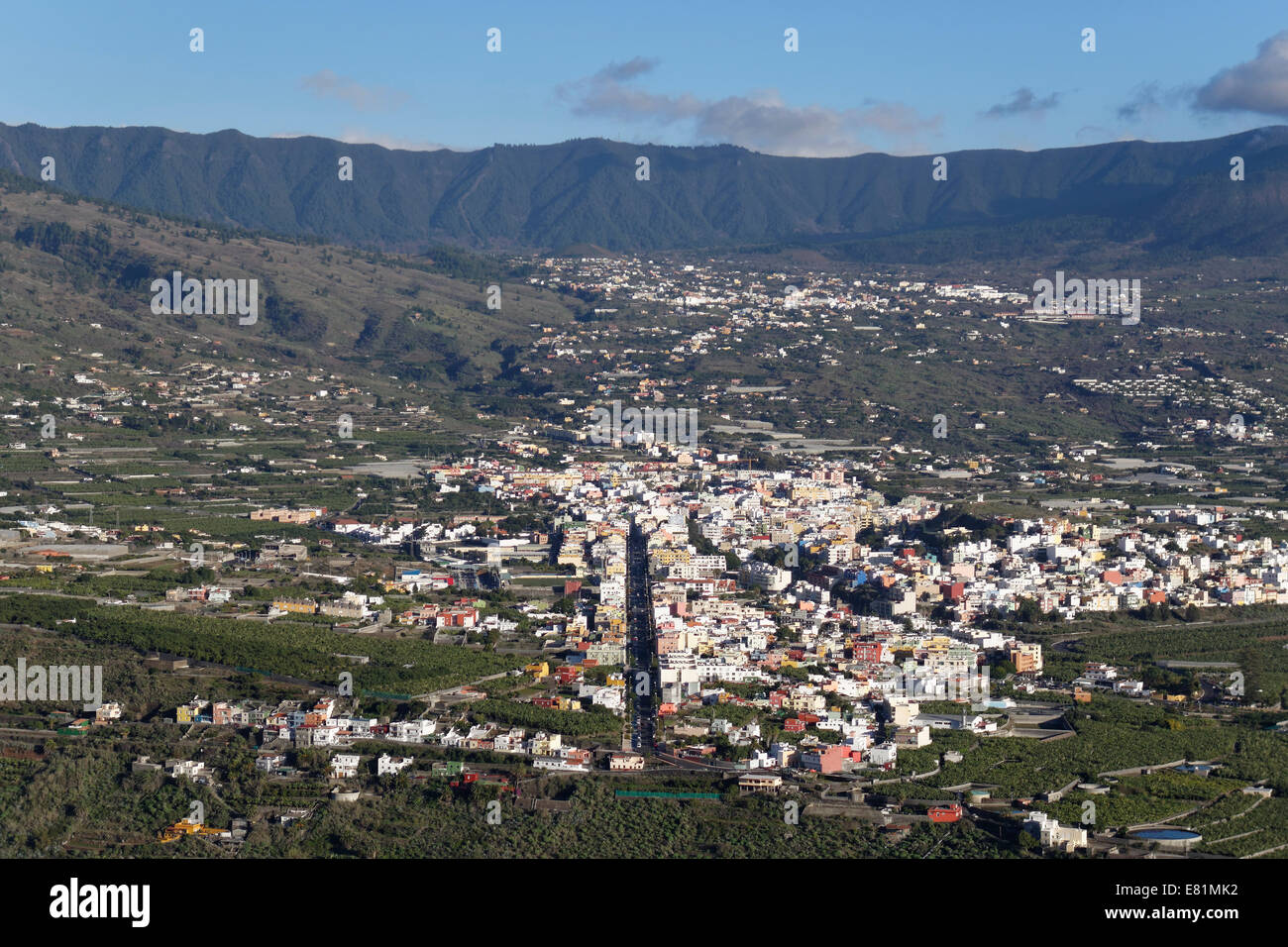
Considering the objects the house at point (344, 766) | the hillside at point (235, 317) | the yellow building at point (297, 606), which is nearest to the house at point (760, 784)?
the house at point (344, 766)

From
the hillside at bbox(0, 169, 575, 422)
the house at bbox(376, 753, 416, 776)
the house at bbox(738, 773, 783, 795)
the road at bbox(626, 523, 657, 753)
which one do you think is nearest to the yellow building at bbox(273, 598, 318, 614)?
the road at bbox(626, 523, 657, 753)

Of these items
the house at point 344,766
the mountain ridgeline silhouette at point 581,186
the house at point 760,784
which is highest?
the mountain ridgeline silhouette at point 581,186

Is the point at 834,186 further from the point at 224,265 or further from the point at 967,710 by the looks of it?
the point at 967,710

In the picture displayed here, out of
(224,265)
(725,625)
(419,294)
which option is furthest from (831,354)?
(725,625)

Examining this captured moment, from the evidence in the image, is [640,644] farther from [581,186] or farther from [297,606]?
[581,186]

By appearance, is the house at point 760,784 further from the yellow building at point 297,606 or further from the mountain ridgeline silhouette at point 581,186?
the mountain ridgeline silhouette at point 581,186

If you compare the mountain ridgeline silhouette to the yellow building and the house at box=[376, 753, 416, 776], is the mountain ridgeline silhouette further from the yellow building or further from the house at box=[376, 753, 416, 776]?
the house at box=[376, 753, 416, 776]
